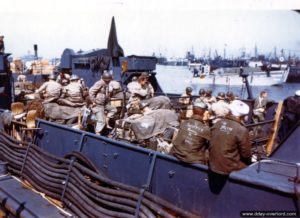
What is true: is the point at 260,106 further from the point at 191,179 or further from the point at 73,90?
the point at 191,179

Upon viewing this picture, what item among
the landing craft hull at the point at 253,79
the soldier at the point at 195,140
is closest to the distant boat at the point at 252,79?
the landing craft hull at the point at 253,79

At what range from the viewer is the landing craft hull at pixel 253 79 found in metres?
57.0

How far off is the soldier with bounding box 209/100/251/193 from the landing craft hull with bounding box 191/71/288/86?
52.6 metres

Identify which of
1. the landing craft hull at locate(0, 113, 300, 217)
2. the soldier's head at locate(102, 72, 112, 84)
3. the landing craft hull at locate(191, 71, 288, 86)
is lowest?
the landing craft hull at locate(191, 71, 288, 86)

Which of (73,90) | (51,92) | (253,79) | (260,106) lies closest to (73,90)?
(73,90)

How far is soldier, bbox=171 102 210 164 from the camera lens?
4211 mm

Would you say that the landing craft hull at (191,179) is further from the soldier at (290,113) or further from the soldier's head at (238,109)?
the soldier at (290,113)

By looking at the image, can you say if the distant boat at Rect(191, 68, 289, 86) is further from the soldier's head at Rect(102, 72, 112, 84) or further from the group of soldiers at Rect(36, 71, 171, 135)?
the soldier's head at Rect(102, 72, 112, 84)

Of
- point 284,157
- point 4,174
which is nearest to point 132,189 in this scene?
point 284,157

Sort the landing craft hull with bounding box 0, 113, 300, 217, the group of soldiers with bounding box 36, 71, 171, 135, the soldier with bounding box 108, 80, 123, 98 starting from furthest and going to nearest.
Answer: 1. the soldier with bounding box 108, 80, 123, 98
2. the group of soldiers with bounding box 36, 71, 171, 135
3. the landing craft hull with bounding box 0, 113, 300, 217

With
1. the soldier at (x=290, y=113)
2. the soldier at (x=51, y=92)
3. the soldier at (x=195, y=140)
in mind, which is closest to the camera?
the soldier at (x=195, y=140)

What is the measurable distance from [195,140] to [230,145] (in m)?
0.51

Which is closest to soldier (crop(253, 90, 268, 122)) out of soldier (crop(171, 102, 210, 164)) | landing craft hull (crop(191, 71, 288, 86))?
soldier (crop(171, 102, 210, 164))

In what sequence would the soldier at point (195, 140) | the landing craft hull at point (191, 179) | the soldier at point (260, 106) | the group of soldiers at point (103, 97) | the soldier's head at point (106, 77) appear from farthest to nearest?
the soldier at point (260, 106) < the soldier's head at point (106, 77) < the group of soldiers at point (103, 97) < the soldier at point (195, 140) < the landing craft hull at point (191, 179)
